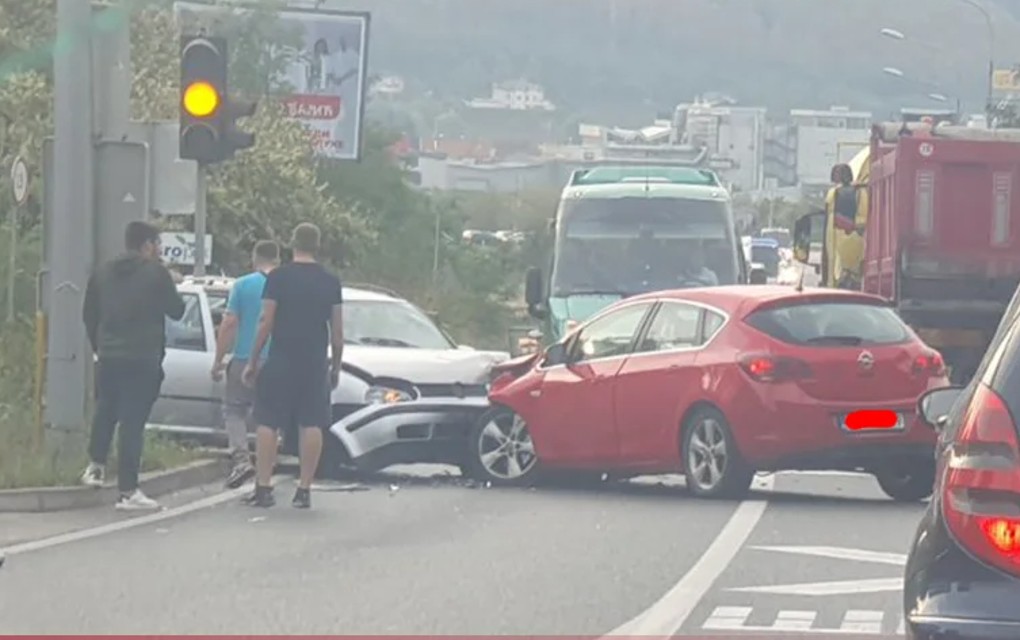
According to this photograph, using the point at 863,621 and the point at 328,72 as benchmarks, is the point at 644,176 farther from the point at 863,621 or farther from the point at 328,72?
the point at 328,72

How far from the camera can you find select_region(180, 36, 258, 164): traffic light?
16625 millimetres

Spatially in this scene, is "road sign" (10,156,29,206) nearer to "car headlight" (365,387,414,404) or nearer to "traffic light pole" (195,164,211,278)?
"traffic light pole" (195,164,211,278)

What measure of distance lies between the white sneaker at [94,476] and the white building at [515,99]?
17215 centimetres

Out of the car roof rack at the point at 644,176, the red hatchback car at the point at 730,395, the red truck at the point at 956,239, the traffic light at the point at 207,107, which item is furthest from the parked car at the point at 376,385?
the car roof rack at the point at 644,176

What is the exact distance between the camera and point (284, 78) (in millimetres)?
45781

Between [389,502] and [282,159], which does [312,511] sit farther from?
[282,159]

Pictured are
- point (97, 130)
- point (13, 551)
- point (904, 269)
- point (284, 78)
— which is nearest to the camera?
point (13, 551)

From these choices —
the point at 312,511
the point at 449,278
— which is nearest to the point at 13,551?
the point at 312,511

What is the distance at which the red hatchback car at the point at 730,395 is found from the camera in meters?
15.3

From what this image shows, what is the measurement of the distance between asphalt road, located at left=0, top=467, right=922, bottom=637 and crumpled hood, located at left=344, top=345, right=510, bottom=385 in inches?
63.6

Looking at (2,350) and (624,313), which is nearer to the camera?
(624,313)

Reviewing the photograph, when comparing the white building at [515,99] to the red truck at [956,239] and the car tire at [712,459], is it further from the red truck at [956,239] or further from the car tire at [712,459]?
the car tire at [712,459]

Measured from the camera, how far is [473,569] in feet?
38.9

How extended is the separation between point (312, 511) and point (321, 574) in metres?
3.16
